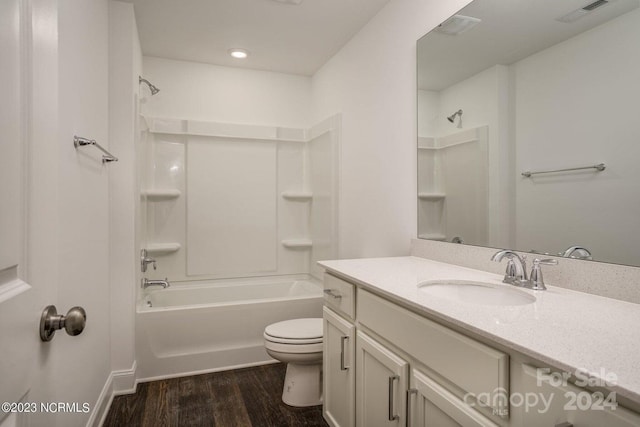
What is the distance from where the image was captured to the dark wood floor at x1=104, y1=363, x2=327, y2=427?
1923mm

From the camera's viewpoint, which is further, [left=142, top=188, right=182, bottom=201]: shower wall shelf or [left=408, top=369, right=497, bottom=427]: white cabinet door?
[left=142, top=188, right=182, bottom=201]: shower wall shelf

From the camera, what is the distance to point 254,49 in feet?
9.64

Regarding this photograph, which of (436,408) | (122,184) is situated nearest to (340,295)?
(436,408)

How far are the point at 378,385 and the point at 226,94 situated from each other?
2.92 m

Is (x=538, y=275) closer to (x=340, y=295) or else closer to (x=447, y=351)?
(x=447, y=351)

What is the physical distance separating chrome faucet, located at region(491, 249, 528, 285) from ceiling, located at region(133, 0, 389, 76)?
1758 mm

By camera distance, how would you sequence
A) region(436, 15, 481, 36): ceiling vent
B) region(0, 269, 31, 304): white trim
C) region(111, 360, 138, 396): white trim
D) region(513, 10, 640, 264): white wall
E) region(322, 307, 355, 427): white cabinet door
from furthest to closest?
region(111, 360, 138, 396): white trim
region(436, 15, 481, 36): ceiling vent
region(322, 307, 355, 427): white cabinet door
region(513, 10, 640, 264): white wall
region(0, 269, 31, 304): white trim

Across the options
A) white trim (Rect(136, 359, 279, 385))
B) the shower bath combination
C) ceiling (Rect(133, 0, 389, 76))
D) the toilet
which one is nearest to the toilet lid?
the toilet

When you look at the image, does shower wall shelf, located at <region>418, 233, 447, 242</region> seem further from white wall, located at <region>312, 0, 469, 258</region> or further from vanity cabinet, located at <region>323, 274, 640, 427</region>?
vanity cabinet, located at <region>323, 274, 640, 427</region>

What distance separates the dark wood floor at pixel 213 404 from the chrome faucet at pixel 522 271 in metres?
1.28

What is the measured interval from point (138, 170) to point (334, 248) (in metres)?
1.60

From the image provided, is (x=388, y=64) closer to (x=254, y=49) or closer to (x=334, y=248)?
(x=254, y=49)

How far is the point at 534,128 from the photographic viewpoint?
1.35 meters

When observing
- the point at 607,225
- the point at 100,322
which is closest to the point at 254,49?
the point at 100,322
